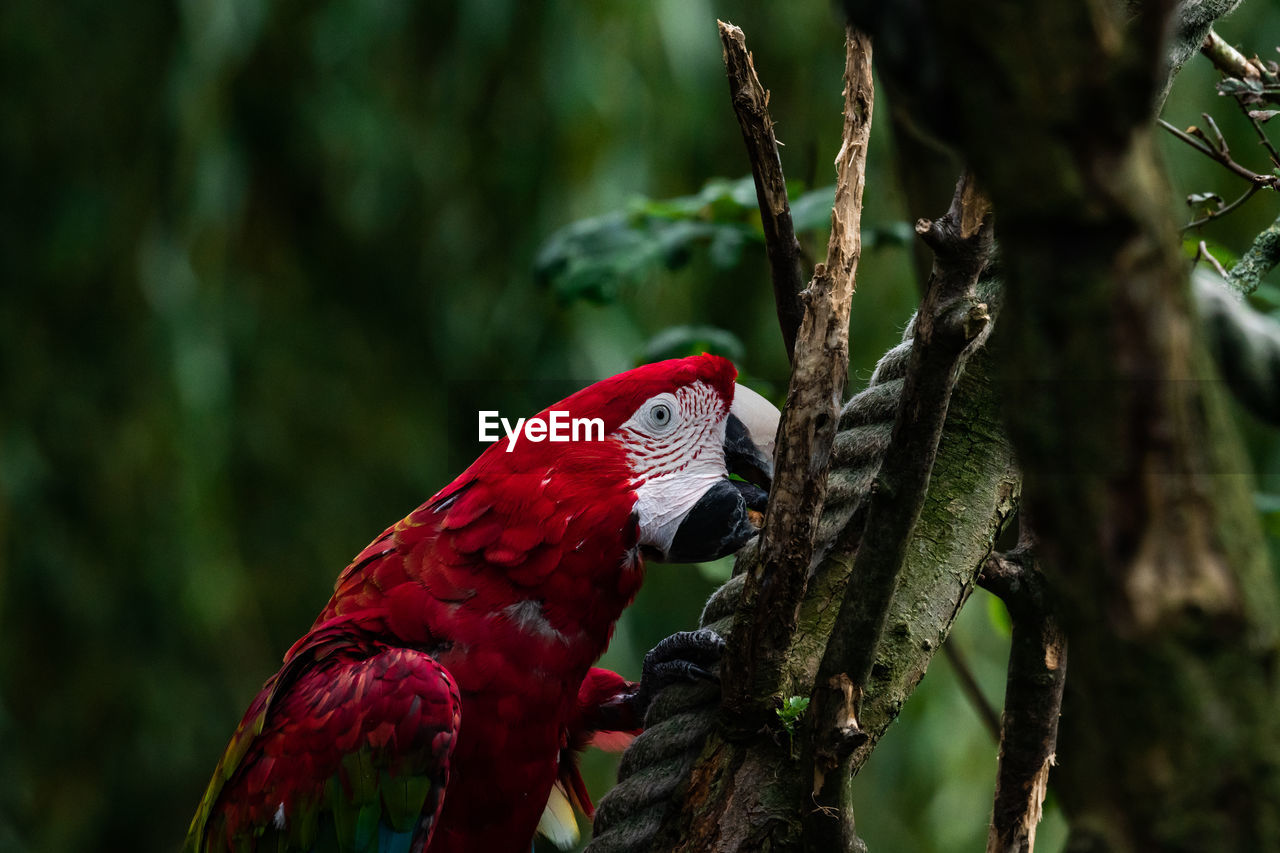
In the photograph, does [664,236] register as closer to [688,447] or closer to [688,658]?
[688,447]

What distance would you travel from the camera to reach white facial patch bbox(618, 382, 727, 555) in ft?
2.81

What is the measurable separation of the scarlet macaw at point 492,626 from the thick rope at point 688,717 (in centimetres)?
14

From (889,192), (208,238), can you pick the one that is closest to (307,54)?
(208,238)

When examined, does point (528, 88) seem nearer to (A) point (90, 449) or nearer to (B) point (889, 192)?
(B) point (889, 192)

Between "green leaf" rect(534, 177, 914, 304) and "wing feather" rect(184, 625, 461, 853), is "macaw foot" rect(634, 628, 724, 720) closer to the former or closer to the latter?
"wing feather" rect(184, 625, 461, 853)

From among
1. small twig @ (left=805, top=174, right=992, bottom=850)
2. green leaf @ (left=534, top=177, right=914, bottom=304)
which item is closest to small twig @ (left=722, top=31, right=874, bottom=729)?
small twig @ (left=805, top=174, right=992, bottom=850)

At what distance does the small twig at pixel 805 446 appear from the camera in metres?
0.58

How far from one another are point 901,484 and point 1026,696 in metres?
0.32

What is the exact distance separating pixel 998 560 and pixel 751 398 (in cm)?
26

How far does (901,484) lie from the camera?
519 millimetres

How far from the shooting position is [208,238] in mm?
2814

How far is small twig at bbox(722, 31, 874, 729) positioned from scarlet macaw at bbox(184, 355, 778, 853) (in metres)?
0.22

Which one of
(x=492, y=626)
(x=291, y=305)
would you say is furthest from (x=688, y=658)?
(x=291, y=305)

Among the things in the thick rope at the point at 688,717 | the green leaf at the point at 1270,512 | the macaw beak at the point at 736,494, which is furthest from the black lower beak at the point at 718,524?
the green leaf at the point at 1270,512
